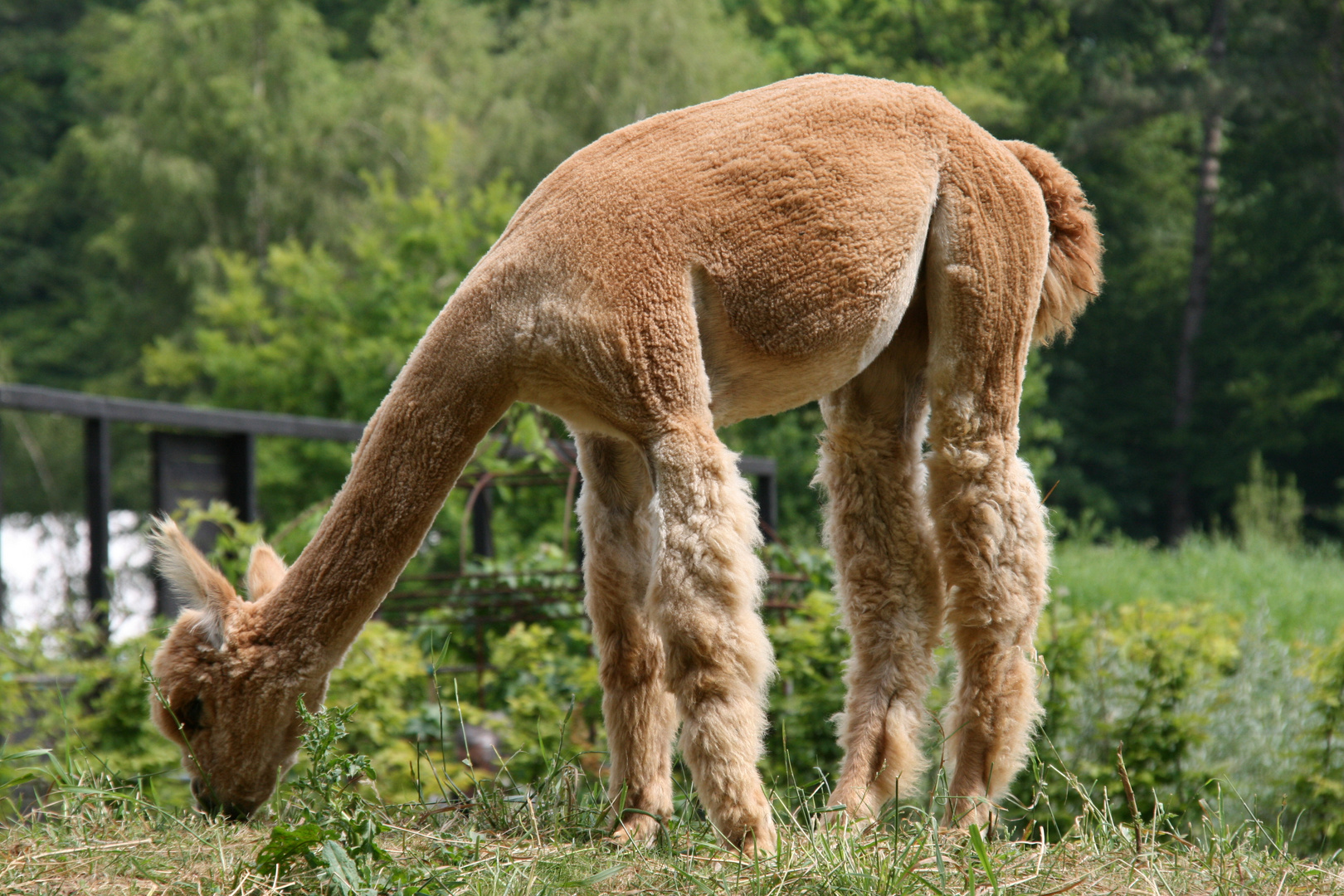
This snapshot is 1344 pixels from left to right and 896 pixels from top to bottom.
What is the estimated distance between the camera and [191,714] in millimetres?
3244

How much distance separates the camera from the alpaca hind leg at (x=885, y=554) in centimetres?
372

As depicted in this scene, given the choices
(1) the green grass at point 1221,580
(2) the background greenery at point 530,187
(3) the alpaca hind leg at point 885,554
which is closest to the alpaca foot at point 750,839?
(3) the alpaca hind leg at point 885,554

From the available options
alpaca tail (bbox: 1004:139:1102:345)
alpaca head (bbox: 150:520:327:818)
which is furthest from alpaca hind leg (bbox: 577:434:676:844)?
alpaca tail (bbox: 1004:139:1102:345)

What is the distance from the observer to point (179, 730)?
3217 millimetres

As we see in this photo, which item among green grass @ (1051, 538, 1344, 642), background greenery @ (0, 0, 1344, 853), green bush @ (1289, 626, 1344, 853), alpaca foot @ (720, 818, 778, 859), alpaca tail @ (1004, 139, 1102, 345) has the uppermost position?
background greenery @ (0, 0, 1344, 853)

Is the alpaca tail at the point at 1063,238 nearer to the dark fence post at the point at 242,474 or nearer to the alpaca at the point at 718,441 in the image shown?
the alpaca at the point at 718,441

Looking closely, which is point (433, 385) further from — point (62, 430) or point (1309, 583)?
point (62, 430)

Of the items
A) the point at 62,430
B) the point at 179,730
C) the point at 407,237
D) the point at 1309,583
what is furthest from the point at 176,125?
the point at 179,730

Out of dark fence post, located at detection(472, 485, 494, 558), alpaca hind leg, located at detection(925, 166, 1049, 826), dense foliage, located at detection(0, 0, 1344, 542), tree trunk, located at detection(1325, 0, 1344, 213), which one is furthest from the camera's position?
tree trunk, located at detection(1325, 0, 1344, 213)

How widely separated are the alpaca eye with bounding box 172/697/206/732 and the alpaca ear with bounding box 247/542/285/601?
317 mm

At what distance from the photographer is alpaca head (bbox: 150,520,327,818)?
3160 millimetres

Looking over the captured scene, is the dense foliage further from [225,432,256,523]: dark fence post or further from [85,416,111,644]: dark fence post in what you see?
[85,416,111,644]: dark fence post

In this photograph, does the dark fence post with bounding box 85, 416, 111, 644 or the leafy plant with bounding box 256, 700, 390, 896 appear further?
the dark fence post with bounding box 85, 416, 111, 644

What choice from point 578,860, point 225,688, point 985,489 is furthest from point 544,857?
point 985,489
